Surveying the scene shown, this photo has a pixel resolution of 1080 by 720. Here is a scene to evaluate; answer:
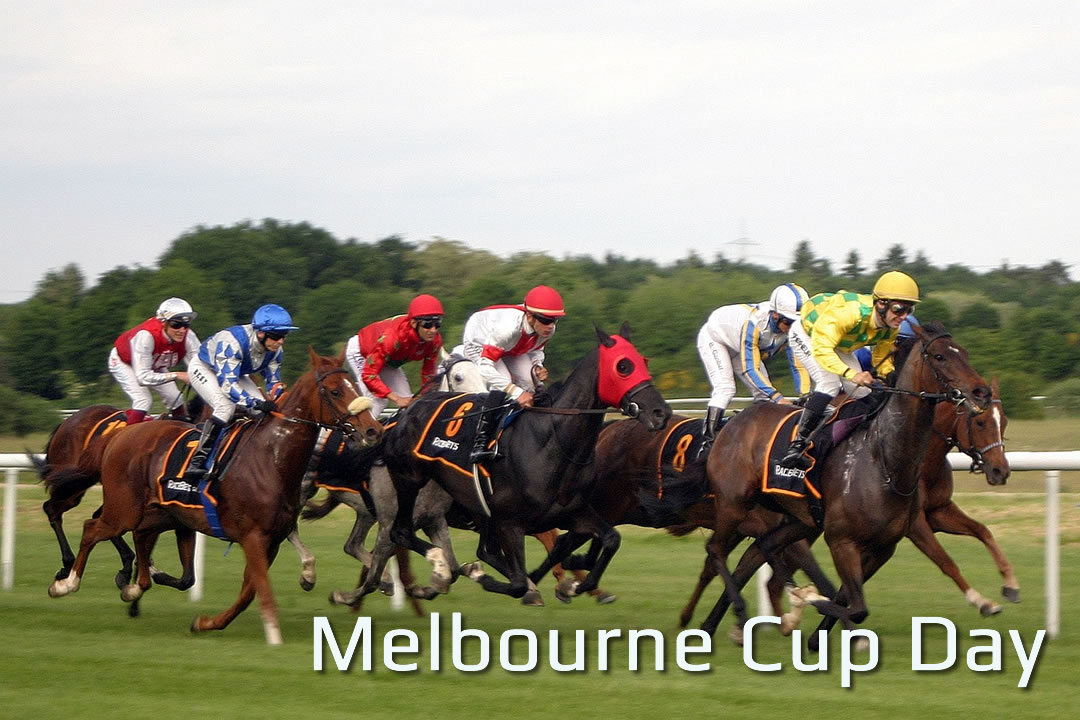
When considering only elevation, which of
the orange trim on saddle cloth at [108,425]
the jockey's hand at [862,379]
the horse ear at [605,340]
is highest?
the horse ear at [605,340]

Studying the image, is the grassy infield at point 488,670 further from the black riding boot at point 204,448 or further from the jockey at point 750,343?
the jockey at point 750,343

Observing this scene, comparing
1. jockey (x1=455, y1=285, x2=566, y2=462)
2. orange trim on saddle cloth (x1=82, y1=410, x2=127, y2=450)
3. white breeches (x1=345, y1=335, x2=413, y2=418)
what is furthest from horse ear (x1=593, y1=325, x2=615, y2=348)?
orange trim on saddle cloth (x1=82, y1=410, x2=127, y2=450)

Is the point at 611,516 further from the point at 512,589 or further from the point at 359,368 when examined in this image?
the point at 359,368

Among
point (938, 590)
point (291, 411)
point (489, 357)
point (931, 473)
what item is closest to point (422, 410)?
point (489, 357)

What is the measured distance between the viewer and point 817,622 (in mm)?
7949

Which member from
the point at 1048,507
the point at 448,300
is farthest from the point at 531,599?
the point at 448,300

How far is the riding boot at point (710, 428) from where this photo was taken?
8.12m

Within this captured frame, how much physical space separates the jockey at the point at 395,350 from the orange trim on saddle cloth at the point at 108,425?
1607mm

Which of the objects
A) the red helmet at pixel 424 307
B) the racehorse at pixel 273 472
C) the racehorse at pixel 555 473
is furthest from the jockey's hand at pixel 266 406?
the red helmet at pixel 424 307

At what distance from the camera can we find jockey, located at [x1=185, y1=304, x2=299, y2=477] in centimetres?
768

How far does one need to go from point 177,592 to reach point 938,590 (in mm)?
4892

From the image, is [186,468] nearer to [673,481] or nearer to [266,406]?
[266,406]

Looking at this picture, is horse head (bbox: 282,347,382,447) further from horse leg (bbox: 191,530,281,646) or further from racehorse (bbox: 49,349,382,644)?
horse leg (bbox: 191,530,281,646)

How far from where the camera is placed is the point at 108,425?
9492mm
